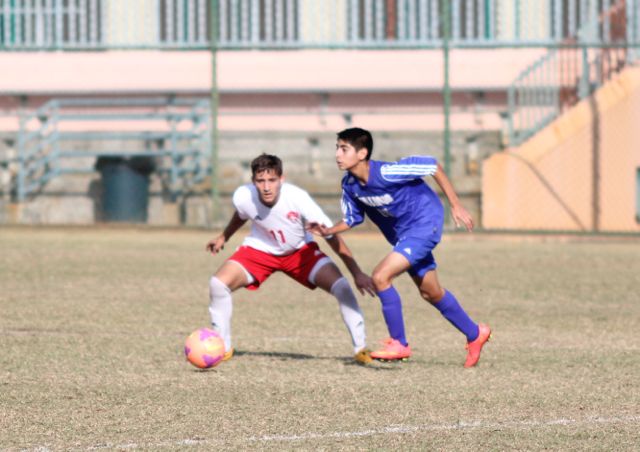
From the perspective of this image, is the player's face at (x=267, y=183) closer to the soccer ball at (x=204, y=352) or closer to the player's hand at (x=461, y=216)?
the soccer ball at (x=204, y=352)

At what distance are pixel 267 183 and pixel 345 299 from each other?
0.86 meters

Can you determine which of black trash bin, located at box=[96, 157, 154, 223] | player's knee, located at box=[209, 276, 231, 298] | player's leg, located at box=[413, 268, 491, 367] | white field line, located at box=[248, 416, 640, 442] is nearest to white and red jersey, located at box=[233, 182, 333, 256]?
player's knee, located at box=[209, 276, 231, 298]

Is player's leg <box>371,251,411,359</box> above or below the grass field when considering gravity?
above

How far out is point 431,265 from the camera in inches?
344

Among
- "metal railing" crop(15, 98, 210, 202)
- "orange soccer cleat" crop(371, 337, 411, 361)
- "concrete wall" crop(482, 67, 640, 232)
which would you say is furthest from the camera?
"metal railing" crop(15, 98, 210, 202)

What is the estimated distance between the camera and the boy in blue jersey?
8438 millimetres

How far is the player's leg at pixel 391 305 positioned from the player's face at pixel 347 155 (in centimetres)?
58

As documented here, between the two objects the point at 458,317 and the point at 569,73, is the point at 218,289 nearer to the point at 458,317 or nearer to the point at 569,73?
the point at 458,317

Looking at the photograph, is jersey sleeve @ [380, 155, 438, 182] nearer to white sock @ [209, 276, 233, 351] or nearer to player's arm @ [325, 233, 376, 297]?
player's arm @ [325, 233, 376, 297]

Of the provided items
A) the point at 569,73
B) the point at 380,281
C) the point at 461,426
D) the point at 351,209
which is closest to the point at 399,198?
the point at 351,209

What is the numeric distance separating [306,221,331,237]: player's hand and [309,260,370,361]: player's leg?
0.30 metres

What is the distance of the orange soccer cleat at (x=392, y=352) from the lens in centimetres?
837

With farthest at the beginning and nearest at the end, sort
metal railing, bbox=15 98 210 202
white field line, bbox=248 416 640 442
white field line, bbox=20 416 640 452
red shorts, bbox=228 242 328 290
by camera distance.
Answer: metal railing, bbox=15 98 210 202
red shorts, bbox=228 242 328 290
white field line, bbox=248 416 640 442
white field line, bbox=20 416 640 452

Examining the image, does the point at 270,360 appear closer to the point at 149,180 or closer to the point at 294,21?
the point at 149,180
